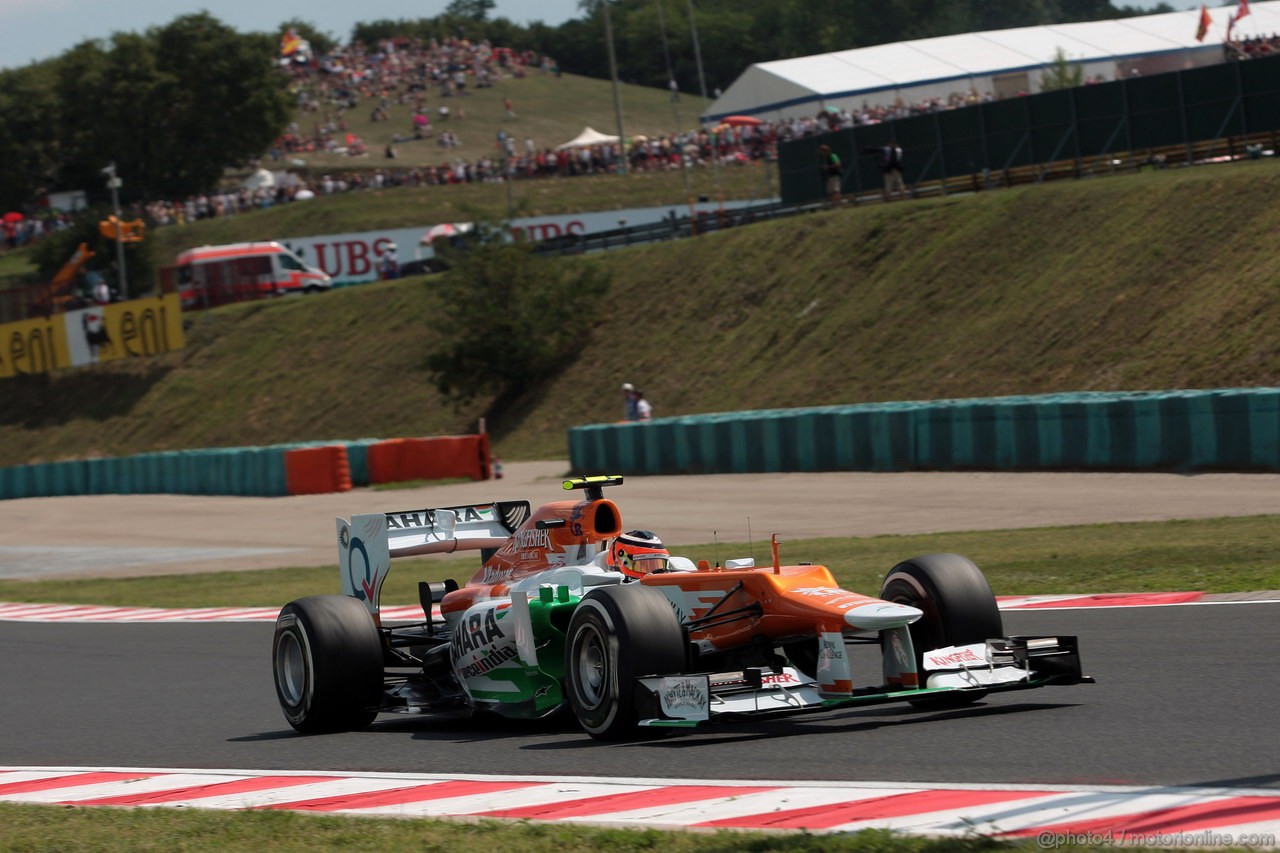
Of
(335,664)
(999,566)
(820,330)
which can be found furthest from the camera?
(820,330)

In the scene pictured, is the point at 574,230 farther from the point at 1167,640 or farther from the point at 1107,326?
the point at 1167,640

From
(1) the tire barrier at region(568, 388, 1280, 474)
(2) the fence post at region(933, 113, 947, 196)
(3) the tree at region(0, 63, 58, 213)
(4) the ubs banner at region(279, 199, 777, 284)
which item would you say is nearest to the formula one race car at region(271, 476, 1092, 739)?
(1) the tire barrier at region(568, 388, 1280, 474)

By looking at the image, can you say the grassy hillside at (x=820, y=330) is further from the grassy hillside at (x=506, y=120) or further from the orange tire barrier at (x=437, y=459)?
the grassy hillside at (x=506, y=120)

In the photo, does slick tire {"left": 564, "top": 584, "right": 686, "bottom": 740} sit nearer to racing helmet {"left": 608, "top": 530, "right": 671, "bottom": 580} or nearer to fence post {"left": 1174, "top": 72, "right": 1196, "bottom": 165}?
racing helmet {"left": 608, "top": 530, "right": 671, "bottom": 580}

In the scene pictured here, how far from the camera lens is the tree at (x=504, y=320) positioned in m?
44.7

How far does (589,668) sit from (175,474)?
33.3 m

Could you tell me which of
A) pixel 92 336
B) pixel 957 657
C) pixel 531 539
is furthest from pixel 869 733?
pixel 92 336

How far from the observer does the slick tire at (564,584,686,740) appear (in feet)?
25.7

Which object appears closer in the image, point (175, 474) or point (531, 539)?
point (531, 539)

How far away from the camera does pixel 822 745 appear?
7590 millimetres

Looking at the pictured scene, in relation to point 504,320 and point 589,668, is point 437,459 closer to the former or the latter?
point 504,320

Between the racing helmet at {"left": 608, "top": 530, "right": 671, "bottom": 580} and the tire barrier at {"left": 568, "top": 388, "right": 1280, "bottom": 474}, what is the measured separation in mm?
14255

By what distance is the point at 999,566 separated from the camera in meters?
15.5

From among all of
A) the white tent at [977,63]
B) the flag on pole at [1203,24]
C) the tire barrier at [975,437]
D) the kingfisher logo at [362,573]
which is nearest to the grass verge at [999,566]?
the kingfisher logo at [362,573]
